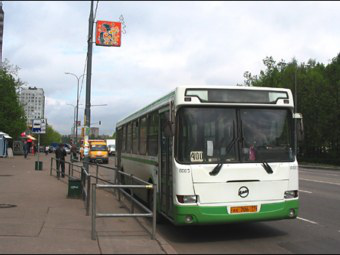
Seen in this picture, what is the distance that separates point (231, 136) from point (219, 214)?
1.39 metres

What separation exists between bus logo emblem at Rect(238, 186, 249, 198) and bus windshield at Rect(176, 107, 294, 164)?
1.63 feet

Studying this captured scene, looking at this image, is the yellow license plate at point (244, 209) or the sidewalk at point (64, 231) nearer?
the sidewalk at point (64, 231)

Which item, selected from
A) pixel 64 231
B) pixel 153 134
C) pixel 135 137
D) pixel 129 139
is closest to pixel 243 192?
pixel 153 134

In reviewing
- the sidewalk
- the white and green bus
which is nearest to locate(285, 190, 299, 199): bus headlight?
the white and green bus

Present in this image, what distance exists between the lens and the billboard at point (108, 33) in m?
17.7

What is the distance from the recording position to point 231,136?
7637 millimetres

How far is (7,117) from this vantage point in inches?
2147

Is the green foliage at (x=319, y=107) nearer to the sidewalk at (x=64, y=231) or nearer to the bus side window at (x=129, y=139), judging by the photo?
the bus side window at (x=129, y=139)

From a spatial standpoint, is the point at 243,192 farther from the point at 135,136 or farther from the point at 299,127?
the point at 135,136

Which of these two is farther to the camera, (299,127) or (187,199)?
(299,127)

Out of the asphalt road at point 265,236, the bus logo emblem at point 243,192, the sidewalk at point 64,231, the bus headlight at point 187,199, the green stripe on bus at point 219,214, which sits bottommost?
the asphalt road at point 265,236

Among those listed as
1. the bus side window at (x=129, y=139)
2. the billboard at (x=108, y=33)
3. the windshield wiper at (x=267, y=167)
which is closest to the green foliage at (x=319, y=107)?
the billboard at (x=108, y=33)

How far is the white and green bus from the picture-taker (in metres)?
7.36

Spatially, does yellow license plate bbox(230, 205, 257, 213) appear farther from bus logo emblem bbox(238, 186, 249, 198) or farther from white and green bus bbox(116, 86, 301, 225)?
bus logo emblem bbox(238, 186, 249, 198)
